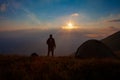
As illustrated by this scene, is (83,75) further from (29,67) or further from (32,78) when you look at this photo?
(29,67)

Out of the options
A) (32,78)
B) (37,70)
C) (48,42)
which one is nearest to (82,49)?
(48,42)

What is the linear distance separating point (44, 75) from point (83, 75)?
232 centimetres

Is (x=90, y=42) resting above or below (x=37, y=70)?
above

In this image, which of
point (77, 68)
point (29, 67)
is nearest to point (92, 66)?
point (77, 68)

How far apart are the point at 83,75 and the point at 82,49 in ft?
37.0

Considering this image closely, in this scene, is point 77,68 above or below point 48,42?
below

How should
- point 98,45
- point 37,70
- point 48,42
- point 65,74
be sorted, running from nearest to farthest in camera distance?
point 65,74, point 37,70, point 98,45, point 48,42

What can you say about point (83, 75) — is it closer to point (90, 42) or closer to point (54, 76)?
point (54, 76)

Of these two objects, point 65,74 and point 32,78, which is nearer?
point 32,78

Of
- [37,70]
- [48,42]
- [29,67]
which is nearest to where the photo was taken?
[37,70]

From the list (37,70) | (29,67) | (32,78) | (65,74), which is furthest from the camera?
(29,67)

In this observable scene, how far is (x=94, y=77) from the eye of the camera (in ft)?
39.8

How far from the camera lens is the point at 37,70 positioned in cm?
1352

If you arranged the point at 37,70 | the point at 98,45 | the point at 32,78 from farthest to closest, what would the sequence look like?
the point at 98,45
the point at 37,70
the point at 32,78
